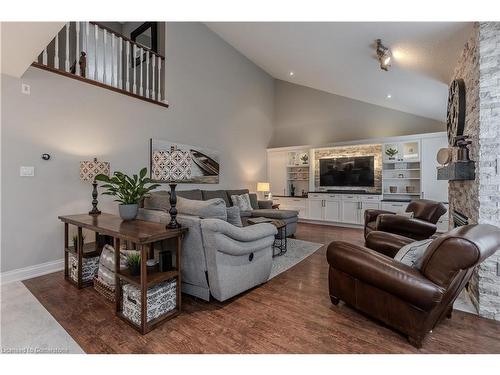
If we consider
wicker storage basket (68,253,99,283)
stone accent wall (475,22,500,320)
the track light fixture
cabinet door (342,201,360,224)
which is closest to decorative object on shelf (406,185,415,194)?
cabinet door (342,201,360,224)

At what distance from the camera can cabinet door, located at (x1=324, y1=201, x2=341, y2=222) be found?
6.00m

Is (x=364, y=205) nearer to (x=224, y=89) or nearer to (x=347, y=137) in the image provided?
(x=347, y=137)

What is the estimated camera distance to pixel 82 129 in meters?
3.32

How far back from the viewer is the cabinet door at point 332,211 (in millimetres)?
6000

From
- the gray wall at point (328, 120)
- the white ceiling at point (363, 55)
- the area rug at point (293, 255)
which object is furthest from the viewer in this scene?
the gray wall at point (328, 120)

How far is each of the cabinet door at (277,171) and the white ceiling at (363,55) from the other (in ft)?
6.92

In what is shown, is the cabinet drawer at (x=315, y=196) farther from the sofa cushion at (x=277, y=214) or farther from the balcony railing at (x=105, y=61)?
the balcony railing at (x=105, y=61)

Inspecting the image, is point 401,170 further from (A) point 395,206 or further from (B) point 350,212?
(B) point 350,212

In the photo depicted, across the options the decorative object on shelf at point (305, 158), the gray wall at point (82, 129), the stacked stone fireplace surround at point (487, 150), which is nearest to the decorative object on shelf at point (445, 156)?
the stacked stone fireplace surround at point (487, 150)

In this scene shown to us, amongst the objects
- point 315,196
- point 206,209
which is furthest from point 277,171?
point 206,209

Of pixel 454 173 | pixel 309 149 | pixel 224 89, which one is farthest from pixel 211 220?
pixel 309 149

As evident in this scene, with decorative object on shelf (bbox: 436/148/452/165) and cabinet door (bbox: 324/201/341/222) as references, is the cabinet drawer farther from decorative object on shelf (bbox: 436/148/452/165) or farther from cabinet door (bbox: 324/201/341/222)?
decorative object on shelf (bbox: 436/148/452/165)

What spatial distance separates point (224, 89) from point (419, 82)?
3.94 metres
